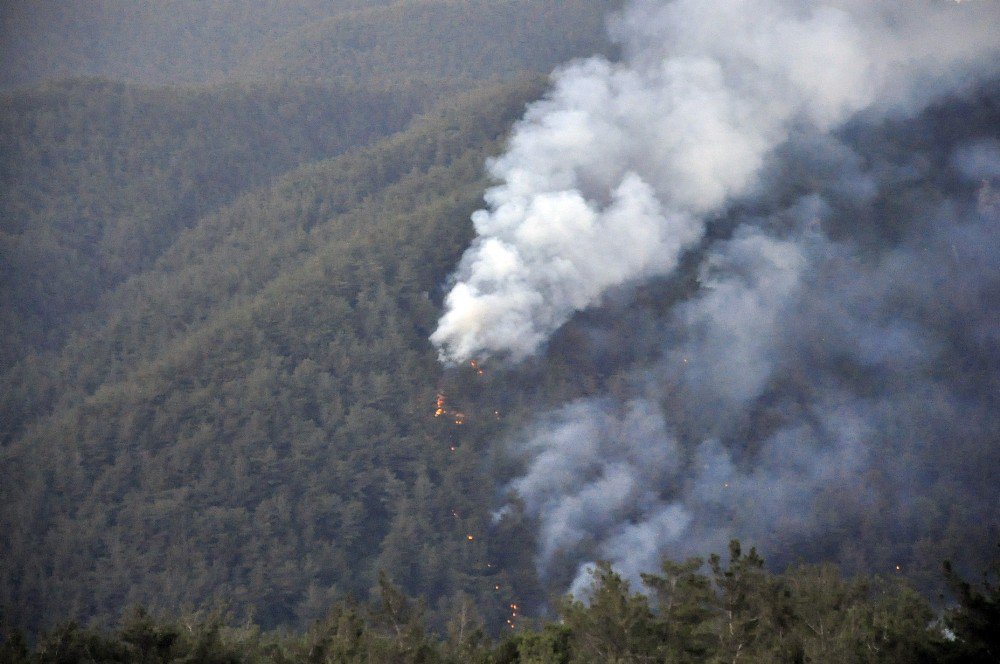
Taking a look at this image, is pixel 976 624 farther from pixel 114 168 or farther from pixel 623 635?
pixel 114 168

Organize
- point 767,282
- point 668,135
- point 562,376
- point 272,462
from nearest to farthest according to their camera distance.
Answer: point 272,462 → point 562,376 → point 767,282 → point 668,135

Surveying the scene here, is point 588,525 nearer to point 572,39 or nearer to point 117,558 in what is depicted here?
point 117,558

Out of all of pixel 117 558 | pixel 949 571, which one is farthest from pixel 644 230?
pixel 949 571

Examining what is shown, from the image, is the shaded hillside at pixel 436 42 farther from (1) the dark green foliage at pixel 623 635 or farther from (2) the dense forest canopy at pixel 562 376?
(1) the dark green foliage at pixel 623 635

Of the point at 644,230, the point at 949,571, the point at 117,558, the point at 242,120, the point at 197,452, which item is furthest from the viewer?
the point at 242,120

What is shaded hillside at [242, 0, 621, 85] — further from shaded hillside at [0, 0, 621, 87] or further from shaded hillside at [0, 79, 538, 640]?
shaded hillside at [0, 79, 538, 640]

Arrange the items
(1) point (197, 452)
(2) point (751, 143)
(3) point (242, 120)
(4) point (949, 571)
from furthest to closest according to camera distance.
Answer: (3) point (242, 120) < (2) point (751, 143) < (1) point (197, 452) < (4) point (949, 571)

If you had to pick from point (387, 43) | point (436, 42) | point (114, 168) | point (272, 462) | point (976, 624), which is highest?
point (976, 624)

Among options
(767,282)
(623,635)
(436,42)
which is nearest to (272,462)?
(767,282)
